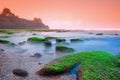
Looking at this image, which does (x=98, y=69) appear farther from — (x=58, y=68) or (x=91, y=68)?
(x=58, y=68)

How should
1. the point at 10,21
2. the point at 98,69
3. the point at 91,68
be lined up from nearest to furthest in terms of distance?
1. the point at 98,69
2. the point at 91,68
3. the point at 10,21

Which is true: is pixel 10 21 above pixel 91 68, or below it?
above

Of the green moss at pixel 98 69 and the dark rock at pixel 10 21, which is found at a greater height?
the dark rock at pixel 10 21

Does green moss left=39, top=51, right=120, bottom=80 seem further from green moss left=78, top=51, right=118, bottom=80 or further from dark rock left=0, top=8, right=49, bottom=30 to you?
dark rock left=0, top=8, right=49, bottom=30

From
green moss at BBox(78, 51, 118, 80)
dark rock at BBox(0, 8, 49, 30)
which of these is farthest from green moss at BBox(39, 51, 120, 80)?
dark rock at BBox(0, 8, 49, 30)

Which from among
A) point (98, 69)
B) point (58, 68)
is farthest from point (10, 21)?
point (98, 69)

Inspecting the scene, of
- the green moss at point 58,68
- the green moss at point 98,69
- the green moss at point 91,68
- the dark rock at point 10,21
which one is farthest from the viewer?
the dark rock at point 10,21

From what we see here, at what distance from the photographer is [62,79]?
1108cm

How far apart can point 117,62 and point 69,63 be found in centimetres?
409

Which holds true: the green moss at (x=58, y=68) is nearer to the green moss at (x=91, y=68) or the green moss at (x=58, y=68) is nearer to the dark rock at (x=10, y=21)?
the green moss at (x=91, y=68)

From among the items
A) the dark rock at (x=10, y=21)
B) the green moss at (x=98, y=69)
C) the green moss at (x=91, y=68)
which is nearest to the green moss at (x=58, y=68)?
the green moss at (x=91, y=68)

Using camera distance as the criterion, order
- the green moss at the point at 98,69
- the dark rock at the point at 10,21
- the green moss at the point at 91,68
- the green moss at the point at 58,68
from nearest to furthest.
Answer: the green moss at the point at 98,69
the green moss at the point at 91,68
the green moss at the point at 58,68
the dark rock at the point at 10,21

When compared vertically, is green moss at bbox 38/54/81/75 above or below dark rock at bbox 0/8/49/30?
below

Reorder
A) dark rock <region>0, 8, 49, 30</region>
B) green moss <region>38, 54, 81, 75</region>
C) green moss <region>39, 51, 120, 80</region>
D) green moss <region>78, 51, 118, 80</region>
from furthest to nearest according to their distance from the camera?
dark rock <region>0, 8, 49, 30</region>
green moss <region>38, 54, 81, 75</region>
green moss <region>39, 51, 120, 80</region>
green moss <region>78, 51, 118, 80</region>
